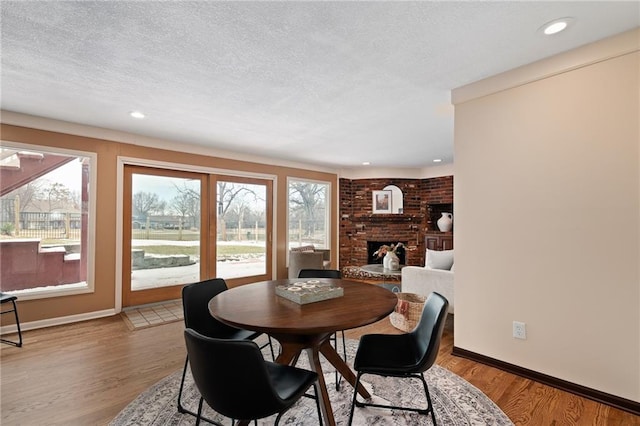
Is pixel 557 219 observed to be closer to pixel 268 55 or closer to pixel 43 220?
pixel 268 55

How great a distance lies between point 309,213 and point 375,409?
4618 millimetres

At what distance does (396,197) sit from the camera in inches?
270

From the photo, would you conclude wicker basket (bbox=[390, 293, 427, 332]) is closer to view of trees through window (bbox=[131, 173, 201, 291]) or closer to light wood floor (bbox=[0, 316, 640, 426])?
light wood floor (bbox=[0, 316, 640, 426])

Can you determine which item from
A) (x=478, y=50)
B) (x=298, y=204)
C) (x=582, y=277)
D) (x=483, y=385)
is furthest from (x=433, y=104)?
(x=298, y=204)

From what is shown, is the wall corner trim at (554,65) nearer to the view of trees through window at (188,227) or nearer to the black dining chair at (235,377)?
the black dining chair at (235,377)

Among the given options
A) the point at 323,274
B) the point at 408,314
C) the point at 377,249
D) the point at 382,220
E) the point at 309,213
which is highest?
the point at 309,213

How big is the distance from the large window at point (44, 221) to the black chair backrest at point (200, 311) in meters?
2.45

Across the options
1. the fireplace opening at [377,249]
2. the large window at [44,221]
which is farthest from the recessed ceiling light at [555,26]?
the fireplace opening at [377,249]

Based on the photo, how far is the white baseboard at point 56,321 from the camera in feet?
10.7

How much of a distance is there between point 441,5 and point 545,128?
126 centimetres

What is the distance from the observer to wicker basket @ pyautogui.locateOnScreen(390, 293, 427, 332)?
3.27m

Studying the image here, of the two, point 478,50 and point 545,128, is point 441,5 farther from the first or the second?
point 545,128

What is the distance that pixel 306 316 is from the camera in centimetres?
153

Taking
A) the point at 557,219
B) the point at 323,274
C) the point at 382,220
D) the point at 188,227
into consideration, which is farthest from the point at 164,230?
the point at 557,219
